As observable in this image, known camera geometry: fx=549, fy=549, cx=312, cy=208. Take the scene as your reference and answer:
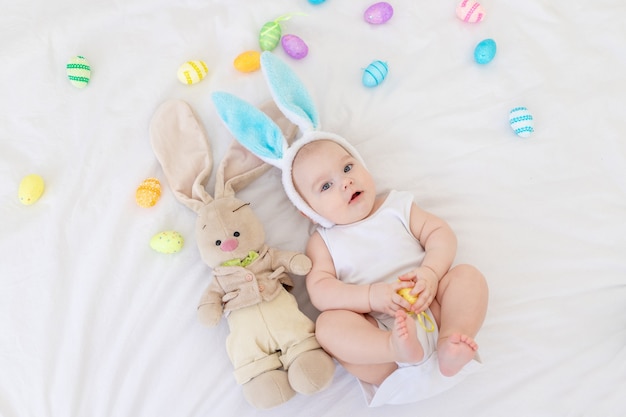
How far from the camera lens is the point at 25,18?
4.67 ft

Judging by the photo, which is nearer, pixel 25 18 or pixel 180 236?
pixel 180 236

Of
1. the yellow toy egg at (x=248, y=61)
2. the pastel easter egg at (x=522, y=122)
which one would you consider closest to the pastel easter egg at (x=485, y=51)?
the pastel easter egg at (x=522, y=122)

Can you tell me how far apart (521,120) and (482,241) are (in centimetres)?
32

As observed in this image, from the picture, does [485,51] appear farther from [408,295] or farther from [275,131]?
[408,295]

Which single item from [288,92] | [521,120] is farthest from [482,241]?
[288,92]

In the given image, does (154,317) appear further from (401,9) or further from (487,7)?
(487,7)

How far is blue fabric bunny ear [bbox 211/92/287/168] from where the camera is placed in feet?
3.98

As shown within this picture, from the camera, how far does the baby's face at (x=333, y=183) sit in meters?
1.16

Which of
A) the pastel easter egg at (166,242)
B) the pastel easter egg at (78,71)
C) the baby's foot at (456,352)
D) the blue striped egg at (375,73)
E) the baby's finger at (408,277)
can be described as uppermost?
the pastel easter egg at (78,71)

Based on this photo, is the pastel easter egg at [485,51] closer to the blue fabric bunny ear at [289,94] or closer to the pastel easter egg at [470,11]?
the pastel easter egg at [470,11]

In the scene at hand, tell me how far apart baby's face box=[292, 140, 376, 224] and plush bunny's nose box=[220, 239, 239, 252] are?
0.19 m

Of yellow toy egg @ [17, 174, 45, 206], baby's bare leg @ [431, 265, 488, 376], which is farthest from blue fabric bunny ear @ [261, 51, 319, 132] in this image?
yellow toy egg @ [17, 174, 45, 206]

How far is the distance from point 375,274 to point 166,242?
46 cm

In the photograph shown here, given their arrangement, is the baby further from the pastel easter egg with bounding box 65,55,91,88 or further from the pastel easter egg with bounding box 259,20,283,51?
the pastel easter egg with bounding box 65,55,91,88
